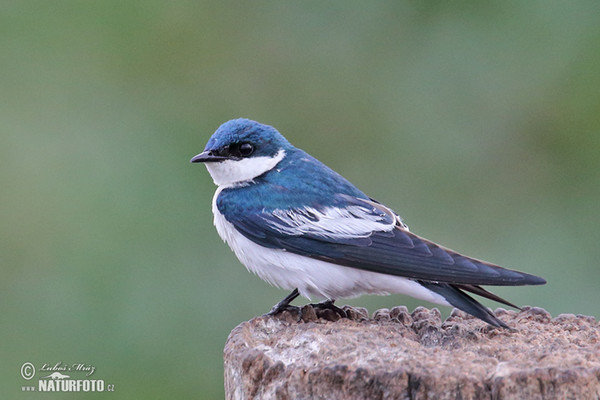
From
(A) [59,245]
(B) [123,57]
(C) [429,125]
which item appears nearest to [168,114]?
(B) [123,57]

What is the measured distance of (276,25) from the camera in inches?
249

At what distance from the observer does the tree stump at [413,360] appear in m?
2.34

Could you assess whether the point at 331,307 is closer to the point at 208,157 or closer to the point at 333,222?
the point at 333,222

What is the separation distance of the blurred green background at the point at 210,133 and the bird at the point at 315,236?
120 centimetres

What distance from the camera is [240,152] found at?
157 inches

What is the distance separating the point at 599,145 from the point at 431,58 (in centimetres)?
108

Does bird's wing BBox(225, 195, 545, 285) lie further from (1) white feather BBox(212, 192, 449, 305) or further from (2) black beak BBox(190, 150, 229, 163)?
(2) black beak BBox(190, 150, 229, 163)

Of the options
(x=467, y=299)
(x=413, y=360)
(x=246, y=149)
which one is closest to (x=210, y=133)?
(x=246, y=149)

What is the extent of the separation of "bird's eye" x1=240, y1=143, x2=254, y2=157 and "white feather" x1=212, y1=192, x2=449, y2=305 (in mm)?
386

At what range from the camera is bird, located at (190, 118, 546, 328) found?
3320mm

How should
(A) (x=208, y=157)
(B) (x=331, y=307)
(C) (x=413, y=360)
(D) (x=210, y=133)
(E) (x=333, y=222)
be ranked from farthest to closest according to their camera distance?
(D) (x=210, y=133)
(A) (x=208, y=157)
(E) (x=333, y=222)
(B) (x=331, y=307)
(C) (x=413, y=360)

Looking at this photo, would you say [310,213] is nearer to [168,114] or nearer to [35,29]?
[168,114]

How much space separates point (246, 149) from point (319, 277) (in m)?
0.69

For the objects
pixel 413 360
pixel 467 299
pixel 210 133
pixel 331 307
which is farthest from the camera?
pixel 210 133
